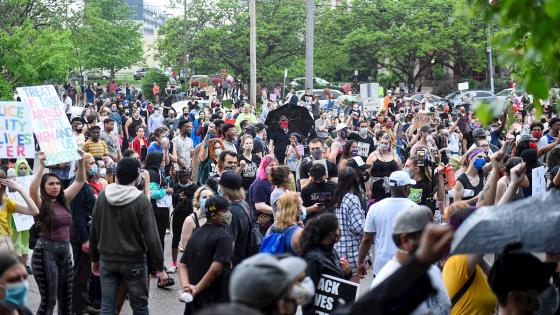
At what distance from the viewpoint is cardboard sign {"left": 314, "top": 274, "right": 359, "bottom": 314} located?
7.19 metres

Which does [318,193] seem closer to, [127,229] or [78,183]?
[78,183]

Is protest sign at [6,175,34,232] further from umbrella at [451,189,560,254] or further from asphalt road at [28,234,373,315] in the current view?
umbrella at [451,189,560,254]

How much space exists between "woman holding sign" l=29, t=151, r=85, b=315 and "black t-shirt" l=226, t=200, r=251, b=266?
1565 millimetres

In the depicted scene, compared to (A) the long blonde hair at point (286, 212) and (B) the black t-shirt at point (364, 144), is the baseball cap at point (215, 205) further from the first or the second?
(B) the black t-shirt at point (364, 144)

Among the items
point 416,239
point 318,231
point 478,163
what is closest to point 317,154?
point 478,163

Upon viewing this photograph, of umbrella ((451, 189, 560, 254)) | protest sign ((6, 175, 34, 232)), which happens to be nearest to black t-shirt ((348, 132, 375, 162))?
protest sign ((6, 175, 34, 232))

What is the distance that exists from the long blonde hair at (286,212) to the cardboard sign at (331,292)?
0.97 metres

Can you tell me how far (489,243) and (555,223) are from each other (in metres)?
0.39

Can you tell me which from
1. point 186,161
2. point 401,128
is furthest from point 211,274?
point 401,128

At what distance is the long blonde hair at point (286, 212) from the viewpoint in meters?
8.11

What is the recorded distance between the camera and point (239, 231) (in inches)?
343

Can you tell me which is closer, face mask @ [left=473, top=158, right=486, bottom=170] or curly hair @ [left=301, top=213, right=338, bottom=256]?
curly hair @ [left=301, top=213, right=338, bottom=256]

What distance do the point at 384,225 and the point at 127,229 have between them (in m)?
2.10

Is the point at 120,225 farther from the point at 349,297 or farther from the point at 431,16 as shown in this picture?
the point at 431,16
